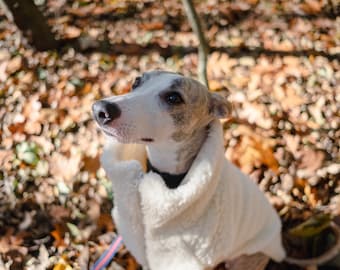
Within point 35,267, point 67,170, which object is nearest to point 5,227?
point 35,267

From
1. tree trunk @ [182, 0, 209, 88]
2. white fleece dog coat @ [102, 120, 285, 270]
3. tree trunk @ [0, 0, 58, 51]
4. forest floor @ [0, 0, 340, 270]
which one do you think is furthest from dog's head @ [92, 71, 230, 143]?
tree trunk @ [0, 0, 58, 51]

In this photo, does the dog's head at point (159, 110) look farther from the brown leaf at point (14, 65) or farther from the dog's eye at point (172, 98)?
the brown leaf at point (14, 65)

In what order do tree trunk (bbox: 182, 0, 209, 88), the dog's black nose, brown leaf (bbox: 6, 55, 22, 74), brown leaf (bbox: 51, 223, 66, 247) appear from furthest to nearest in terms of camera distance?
brown leaf (bbox: 6, 55, 22, 74), tree trunk (bbox: 182, 0, 209, 88), brown leaf (bbox: 51, 223, 66, 247), the dog's black nose

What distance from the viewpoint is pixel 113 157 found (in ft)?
6.88

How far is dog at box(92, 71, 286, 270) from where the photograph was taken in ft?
6.11

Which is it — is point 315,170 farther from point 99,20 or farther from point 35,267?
point 99,20

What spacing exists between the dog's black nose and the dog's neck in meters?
0.31

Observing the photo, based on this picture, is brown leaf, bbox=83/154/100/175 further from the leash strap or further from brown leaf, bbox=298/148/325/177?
brown leaf, bbox=298/148/325/177

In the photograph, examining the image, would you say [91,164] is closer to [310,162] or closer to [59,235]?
[59,235]

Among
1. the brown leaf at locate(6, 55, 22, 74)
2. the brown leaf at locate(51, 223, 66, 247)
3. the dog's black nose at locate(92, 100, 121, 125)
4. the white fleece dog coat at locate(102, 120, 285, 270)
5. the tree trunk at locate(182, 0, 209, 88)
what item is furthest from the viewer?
the brown leaf at locate(6, 55, 22, 74)

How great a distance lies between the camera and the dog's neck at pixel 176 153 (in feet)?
6.60

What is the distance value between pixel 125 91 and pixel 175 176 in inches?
63.1

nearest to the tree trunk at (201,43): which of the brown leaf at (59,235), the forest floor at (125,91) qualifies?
the forest floor at (125,91)

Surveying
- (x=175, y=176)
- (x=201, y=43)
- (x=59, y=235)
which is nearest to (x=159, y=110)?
(x=175, y=176)
